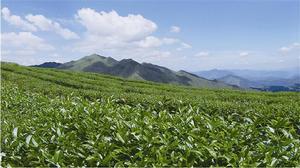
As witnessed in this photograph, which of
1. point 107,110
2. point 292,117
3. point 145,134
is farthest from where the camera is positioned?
point 292,117

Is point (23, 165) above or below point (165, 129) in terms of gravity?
below

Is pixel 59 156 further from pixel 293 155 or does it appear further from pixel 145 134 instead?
pixel 293 155

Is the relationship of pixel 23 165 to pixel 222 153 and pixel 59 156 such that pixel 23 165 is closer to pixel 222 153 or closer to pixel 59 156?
pixel 59 156

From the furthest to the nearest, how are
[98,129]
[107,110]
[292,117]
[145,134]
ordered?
[292,117]
[107,110]
[98,129]
[145,134]

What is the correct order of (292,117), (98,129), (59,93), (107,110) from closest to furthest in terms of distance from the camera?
(98,129) < (107,110) < (292,117) < (59,93)

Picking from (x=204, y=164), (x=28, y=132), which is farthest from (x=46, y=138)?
(x=204, y=164)

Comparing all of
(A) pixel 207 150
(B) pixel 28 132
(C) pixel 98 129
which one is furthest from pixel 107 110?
(A) pixel 207 150

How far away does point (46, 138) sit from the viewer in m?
6.80

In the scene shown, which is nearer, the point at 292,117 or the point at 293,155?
the point at 293,155

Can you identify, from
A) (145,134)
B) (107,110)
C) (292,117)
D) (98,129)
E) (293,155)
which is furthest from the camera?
(292,117)

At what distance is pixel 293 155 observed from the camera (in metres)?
5.73

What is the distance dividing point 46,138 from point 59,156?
1.14 m

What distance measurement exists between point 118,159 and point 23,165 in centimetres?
151

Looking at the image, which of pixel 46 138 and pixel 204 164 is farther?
pixel 46 138
